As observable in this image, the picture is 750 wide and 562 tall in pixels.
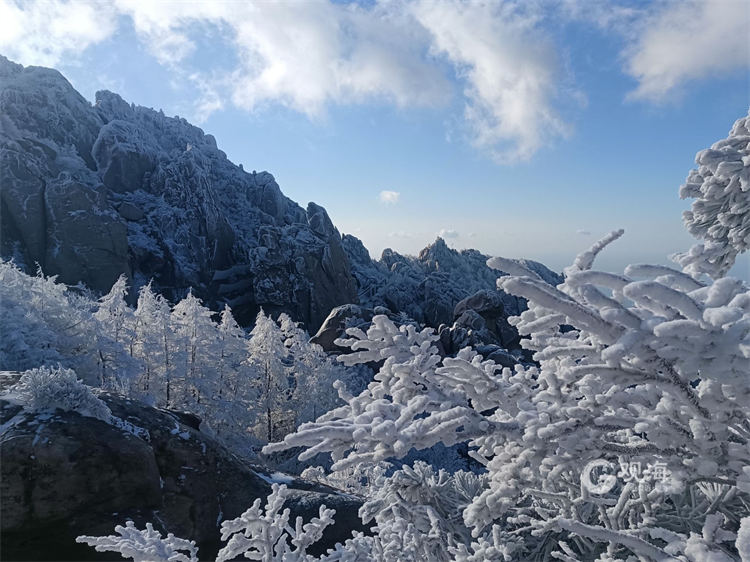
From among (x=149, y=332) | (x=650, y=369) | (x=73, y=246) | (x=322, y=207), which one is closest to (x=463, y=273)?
(x=322, y=207)

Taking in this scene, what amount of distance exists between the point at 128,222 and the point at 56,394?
55.5 meters

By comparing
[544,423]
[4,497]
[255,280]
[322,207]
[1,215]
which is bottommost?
[4,497]

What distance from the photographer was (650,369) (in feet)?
5.49

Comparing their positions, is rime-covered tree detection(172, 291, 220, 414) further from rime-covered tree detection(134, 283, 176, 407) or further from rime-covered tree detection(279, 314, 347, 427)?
rime-covered tree detection(279, 314, 347, 427)

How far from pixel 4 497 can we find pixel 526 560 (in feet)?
33.1

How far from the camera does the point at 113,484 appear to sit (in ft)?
30.7

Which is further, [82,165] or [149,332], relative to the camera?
[82,165]

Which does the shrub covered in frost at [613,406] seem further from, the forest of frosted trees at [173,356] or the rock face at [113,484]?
the forest of frosted trees at [173,356]

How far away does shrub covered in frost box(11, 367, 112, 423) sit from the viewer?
31.1ft

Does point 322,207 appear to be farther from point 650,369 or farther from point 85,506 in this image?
point 650,369

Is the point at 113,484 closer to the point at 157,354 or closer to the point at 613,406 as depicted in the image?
the point at 613,406

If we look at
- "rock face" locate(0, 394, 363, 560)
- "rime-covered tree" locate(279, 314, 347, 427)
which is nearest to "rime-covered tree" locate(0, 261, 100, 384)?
"rock face" locate(0, 394, 363, 560)

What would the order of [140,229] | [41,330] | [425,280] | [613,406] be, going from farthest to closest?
[425,280]
[140,229]
[41,330]
[613,406]

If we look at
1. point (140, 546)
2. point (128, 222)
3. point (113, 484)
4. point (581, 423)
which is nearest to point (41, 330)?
point (113, 484)
